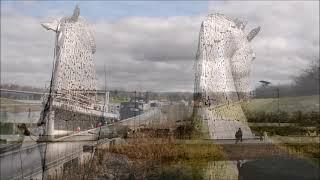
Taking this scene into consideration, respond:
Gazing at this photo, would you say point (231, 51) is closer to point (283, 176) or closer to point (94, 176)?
point (283, 176)

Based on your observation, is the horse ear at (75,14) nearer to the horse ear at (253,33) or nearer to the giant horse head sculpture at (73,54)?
the giant horse head sculpture at (73,54)

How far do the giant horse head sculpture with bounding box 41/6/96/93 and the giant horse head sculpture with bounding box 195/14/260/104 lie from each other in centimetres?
316

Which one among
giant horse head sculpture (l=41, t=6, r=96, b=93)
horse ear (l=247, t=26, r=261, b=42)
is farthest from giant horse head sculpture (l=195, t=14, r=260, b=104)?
giant horse head sculpture (l=41, t=6, r=96, b=93)

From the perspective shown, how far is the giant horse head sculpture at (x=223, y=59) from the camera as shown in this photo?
44.4ft

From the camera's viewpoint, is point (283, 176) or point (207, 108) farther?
point (207, 108)

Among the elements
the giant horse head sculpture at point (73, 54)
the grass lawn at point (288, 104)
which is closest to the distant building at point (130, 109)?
the giant horse head sculpture at point (73, 54)

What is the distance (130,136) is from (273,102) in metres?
6.96

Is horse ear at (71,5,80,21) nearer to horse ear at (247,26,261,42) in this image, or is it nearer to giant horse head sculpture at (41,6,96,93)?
giant horse head sculpture at (41,6,96,93)

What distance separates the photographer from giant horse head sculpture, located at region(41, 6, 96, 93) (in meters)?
12.9

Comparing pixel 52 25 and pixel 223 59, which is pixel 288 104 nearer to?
pixel 223 59

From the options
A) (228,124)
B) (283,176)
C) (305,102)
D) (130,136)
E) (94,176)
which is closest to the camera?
(94,176)

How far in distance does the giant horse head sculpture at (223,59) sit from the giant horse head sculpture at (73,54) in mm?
3158

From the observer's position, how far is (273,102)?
17.6m

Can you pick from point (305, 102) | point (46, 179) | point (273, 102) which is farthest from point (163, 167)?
point (305, 102)
